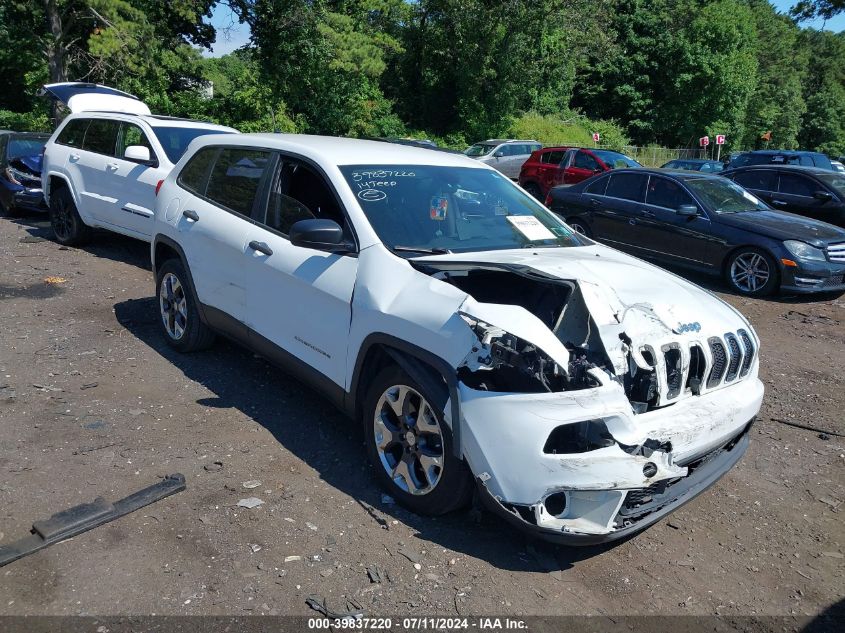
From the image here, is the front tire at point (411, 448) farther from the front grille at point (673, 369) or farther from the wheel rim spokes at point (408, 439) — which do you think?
the front grille at point (673, 369)

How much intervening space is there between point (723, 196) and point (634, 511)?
7.94 meters

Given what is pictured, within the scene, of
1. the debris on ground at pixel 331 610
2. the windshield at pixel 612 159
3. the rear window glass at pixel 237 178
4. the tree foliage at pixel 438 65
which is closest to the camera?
the debris on ground at pixel 331 610

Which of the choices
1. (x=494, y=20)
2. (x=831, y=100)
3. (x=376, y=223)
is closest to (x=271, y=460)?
(x=376, y=223)

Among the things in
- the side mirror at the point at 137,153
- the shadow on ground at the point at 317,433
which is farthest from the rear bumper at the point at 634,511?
the side mirror at the point at 137,153

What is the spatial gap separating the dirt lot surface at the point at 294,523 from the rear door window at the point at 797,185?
Result: 7.84 metres

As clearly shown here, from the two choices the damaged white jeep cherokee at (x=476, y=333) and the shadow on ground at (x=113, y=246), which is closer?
the damaged white jeep cherokee at (x=476, y=333)

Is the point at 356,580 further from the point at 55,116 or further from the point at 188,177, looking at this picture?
the point at 55,116

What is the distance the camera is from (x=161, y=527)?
348 cm

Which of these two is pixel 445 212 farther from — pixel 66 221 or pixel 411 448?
pixel 66 221

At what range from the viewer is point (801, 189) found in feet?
40.4

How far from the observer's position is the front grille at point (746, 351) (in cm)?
373

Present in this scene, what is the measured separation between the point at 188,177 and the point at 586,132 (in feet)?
126

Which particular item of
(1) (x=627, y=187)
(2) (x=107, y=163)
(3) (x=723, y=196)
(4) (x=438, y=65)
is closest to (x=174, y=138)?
(2) (x=107, y=163)

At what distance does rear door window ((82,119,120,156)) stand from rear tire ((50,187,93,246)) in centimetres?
76
